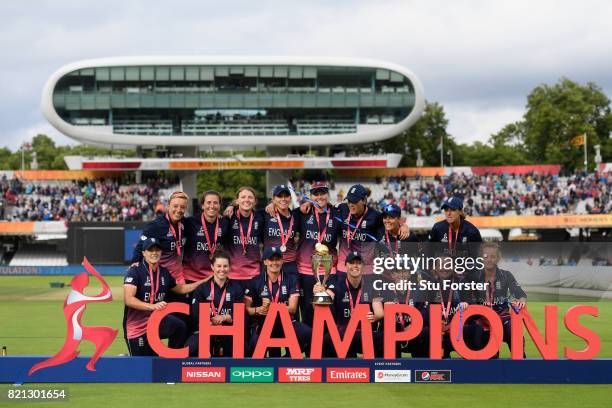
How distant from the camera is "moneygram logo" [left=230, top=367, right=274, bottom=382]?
984 centimetres

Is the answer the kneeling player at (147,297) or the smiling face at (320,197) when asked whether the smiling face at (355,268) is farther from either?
the kneeling player at (147,297)

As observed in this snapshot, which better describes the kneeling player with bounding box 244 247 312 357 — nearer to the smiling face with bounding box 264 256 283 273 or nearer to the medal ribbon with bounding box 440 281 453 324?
the smiling face with bounding box 264 256 283 273

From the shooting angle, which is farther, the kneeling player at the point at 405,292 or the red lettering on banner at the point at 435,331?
the kneeling player at the point at 405,292

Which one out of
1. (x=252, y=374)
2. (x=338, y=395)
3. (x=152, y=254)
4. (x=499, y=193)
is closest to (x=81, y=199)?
(x=499, y=193)

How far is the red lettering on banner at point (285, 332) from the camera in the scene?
9.83 metres

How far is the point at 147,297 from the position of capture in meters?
10.1

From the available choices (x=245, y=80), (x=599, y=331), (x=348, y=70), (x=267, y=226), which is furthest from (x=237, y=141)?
(x=267, y=226)

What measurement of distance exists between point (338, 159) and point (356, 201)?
4983 cm

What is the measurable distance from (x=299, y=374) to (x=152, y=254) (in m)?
2.24

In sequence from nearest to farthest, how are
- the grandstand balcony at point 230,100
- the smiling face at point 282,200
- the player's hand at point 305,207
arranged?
the smiling face at point 282,200 < the player's hand at point 305,207 < the grandstand balcony at point 230,100

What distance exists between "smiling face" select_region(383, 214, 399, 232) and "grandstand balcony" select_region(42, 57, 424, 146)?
167ft

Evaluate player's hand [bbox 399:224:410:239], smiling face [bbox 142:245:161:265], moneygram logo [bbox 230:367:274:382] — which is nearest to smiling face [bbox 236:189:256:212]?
smiling face [bbox 142:245:161:265]

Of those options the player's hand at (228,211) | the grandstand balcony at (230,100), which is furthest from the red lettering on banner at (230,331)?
the grandstand balcony at (230,100)

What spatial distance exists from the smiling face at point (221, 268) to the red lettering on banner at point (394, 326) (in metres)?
1.95
